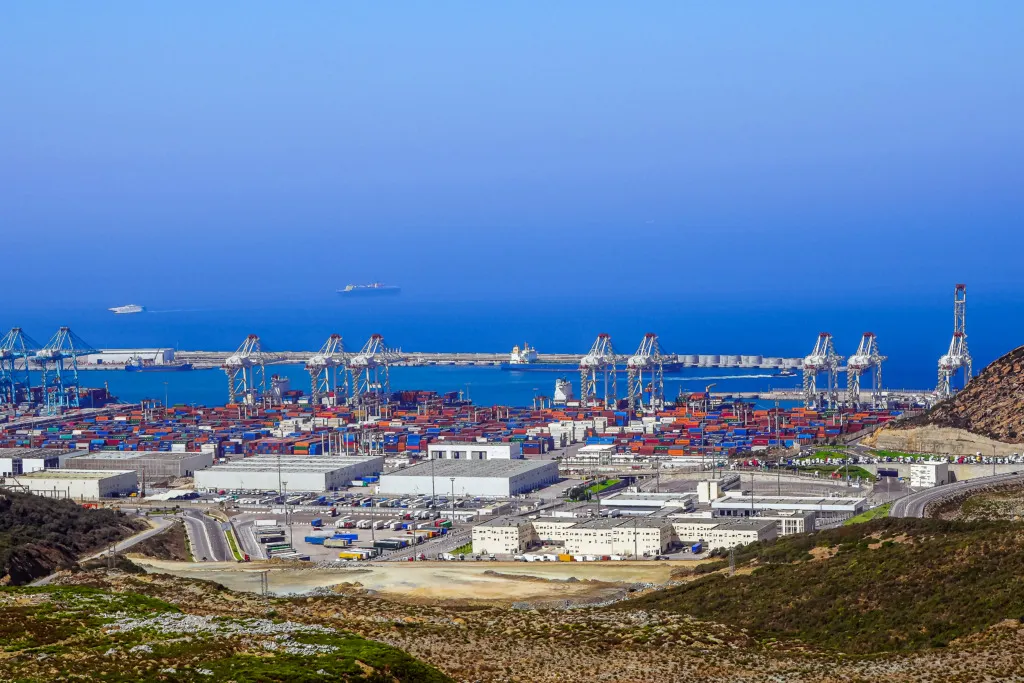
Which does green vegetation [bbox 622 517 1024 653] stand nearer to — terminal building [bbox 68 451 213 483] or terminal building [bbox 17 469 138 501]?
terminal building [bbox 17 469 138 501]

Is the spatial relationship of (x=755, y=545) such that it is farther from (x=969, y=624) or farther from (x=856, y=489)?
(x=856, y=489)

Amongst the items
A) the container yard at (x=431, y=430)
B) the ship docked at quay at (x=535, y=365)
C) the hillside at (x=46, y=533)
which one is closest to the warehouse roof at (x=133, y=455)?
the container yard at (x=431, y=430)

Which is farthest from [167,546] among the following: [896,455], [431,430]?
[431,430]

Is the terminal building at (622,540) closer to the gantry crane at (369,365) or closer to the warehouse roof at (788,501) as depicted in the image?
the warehouse roof at (788,501)

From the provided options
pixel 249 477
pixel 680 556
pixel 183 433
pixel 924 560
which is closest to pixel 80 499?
pixel 249 477

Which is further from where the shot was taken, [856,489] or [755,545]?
[856,489]

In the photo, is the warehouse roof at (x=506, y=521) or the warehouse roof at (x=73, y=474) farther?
the warehouse roof at (x=73, y=474)

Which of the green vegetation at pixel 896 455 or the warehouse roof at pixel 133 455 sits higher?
the warehouse roof at pixel 133 455
